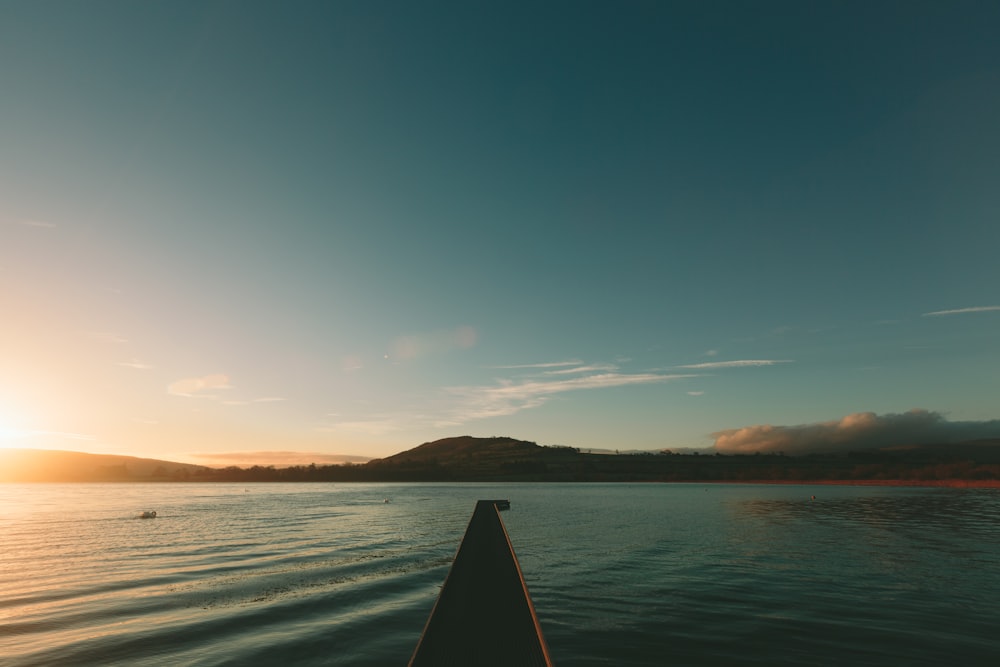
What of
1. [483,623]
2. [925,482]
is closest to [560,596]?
[483,623]

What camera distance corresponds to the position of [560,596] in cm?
2156

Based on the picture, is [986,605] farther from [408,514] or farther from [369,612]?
[408,514]

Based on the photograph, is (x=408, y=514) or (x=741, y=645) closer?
(x=741, y=645)

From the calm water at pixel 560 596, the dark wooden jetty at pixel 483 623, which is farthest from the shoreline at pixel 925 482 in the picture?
the dark wooden jetty at pixel 483 623

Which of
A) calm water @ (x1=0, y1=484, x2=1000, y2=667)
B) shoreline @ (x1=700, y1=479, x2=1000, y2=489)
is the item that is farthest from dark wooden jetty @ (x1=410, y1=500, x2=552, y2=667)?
shoreline @ (x1=700, y1=479, x2=1000, y2=489)

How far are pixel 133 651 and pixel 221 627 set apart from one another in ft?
8.97

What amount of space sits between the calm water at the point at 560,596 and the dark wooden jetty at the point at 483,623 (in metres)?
1.65

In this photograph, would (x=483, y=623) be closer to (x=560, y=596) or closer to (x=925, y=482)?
(x=560, y=596)

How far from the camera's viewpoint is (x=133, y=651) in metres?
15.6

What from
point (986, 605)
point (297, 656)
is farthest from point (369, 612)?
point (986, 605)

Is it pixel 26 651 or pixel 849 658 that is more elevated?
pixel 26 651

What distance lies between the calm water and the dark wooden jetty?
165 centimetres

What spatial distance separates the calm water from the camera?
608 inches

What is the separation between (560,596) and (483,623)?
8.46 meters
